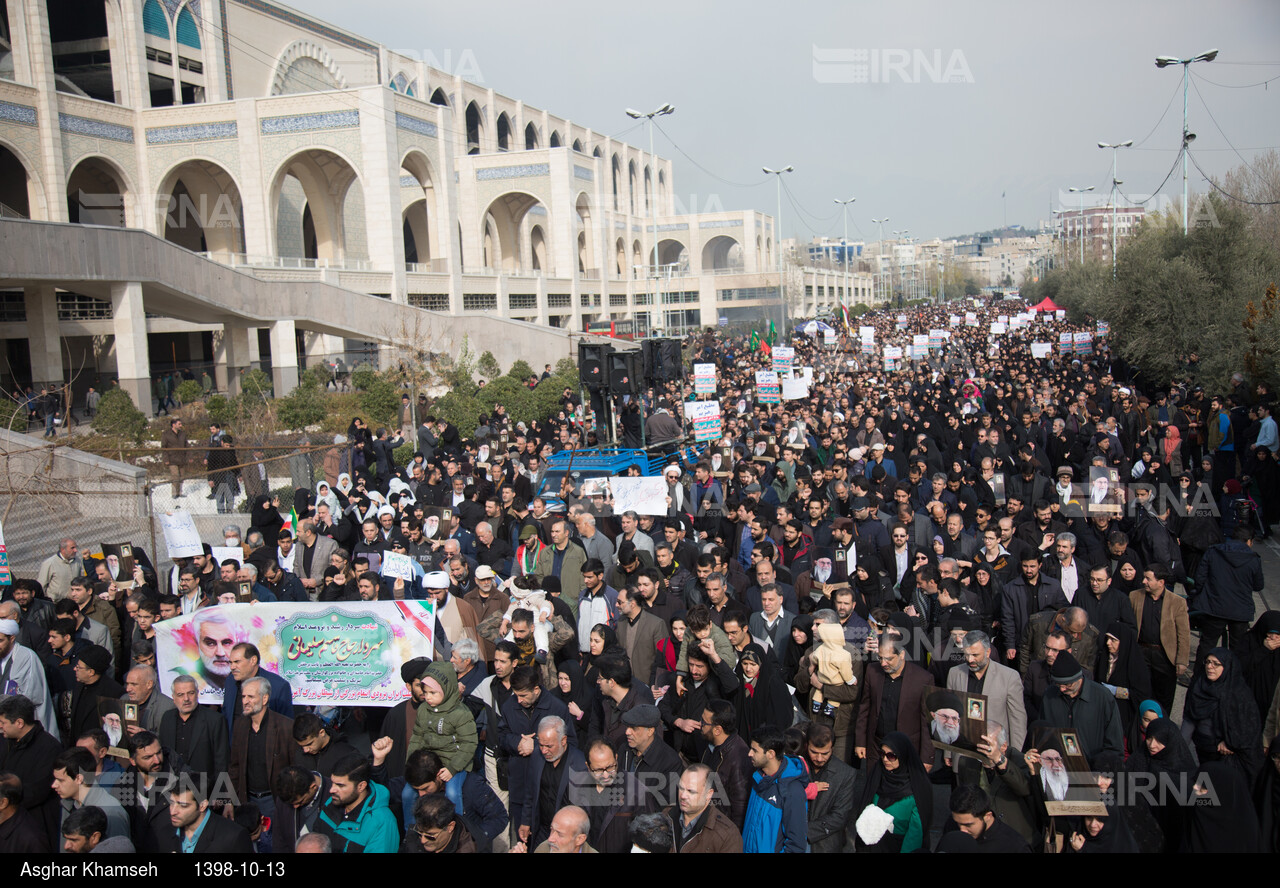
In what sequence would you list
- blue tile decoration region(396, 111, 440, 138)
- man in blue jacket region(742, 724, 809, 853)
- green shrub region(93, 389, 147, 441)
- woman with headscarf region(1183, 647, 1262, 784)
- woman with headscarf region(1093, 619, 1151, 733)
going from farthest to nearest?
blue tile decoration region(396, 111, 440, 138)
green shrub region(93, 389, 147, 441)
woman with headscarf region(1093, 619, 1151, 733)
woman with headscarf region(1183, 647, 1262, 784)
man in blue jacket region(742, 724, 809, 853)

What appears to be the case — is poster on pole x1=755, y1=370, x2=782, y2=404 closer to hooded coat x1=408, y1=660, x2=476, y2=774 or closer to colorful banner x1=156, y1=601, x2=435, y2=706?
colorful banner x1=156, y1=601, x2=435, y2=706

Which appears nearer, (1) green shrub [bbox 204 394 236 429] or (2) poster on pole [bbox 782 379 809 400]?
(2) poster on pole [bbox 782 379 809 400]

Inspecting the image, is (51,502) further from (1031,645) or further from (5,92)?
(5,92)

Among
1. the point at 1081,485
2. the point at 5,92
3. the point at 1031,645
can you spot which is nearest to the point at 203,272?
the point at 5,92

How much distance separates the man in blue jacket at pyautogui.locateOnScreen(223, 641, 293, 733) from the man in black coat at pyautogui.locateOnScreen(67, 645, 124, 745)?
74cm

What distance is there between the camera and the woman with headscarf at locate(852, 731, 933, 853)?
163 inches

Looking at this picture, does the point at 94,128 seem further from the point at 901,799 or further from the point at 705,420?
the point at 901,799

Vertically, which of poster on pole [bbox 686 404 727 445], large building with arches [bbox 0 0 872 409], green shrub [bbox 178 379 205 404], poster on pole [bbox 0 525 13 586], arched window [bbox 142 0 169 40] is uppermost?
arched window [bbox 142 0 169 40]

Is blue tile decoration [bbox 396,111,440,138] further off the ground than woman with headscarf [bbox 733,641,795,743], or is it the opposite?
blue tile decoration [bbox 396,111,440,138]

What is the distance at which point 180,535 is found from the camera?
8.28 m

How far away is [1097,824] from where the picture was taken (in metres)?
3.90

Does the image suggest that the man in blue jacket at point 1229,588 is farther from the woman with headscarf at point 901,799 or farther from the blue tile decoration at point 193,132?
the blue tile decoration at point 193,132

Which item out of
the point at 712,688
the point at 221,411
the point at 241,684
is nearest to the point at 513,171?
the point at 221,411

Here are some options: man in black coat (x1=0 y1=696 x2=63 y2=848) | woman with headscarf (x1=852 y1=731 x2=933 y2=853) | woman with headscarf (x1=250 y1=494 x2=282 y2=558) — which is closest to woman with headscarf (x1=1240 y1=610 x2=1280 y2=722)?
woman with headscarf (x1=852 y1=731 x2=933 y2=853)
